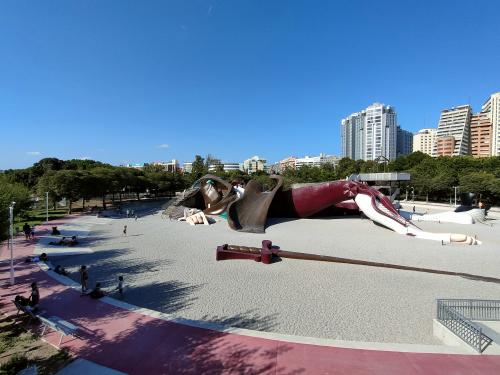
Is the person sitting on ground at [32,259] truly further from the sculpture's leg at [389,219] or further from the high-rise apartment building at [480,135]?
the high-rise apartment building at [480,135]

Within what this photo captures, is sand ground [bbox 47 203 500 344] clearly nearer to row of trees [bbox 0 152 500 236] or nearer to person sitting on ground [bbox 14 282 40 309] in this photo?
person sitting on ground [bbox 14 282 40 309]

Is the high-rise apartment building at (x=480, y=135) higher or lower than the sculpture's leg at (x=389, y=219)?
higher

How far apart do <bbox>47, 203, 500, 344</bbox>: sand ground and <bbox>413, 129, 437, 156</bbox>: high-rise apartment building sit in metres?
122

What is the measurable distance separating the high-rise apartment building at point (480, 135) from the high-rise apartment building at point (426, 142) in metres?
17.0

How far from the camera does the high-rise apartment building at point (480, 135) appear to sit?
102 m

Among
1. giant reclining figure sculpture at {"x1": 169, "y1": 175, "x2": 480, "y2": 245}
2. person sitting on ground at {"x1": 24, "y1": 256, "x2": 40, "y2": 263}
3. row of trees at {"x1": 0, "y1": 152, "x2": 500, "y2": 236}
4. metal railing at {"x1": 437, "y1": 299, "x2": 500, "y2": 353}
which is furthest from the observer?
row of trees at {"x1": 0, "y1": 152, "x2": 500, "y2": 236}

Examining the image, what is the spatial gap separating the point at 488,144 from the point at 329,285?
4815 inches

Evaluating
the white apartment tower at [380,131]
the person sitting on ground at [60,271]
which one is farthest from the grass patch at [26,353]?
the white apartment tower at [380,131]

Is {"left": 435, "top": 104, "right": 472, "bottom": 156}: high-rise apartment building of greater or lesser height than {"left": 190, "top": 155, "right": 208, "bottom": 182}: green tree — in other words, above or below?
above

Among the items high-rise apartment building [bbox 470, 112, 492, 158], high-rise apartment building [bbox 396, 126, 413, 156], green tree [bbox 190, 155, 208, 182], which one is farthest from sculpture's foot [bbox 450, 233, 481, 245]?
high-rise apartment building [bbox 396, 126, 413, 156]

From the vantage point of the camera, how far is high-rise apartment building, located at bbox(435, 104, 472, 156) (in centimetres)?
10950

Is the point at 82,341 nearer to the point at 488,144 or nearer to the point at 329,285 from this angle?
the point at 329,285

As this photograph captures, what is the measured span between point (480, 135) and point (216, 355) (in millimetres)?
129450

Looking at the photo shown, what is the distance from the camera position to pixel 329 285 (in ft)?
39.4
